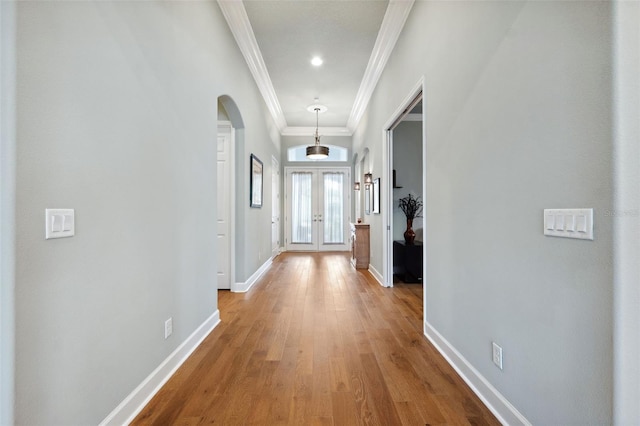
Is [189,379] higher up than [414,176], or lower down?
lower down

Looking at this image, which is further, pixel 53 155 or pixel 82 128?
pixel 82 128

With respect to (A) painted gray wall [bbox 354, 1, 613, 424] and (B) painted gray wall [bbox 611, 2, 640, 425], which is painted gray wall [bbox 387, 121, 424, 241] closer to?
(A) painted gray wall [bbox 354, 1, 613, 424]

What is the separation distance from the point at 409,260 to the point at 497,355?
306 cm

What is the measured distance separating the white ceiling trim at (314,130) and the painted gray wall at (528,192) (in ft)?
18.1

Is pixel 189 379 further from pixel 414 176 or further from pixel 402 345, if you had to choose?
pixel 414 176

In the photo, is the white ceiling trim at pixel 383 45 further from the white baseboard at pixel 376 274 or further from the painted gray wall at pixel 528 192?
the white baseboard at pixel 376 274

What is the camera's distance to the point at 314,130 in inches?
309

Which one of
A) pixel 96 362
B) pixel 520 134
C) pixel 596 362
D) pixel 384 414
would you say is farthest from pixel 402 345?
pixel 96 362

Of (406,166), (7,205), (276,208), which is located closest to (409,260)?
(406,166)

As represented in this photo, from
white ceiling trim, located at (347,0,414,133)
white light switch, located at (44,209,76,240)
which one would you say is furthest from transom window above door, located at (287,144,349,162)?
white light switch, located at (44,209,76,240)

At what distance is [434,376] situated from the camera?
1954 mm

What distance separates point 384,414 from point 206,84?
286 centimetres

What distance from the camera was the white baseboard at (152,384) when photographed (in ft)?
4.86

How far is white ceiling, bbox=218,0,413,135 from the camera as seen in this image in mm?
3169
